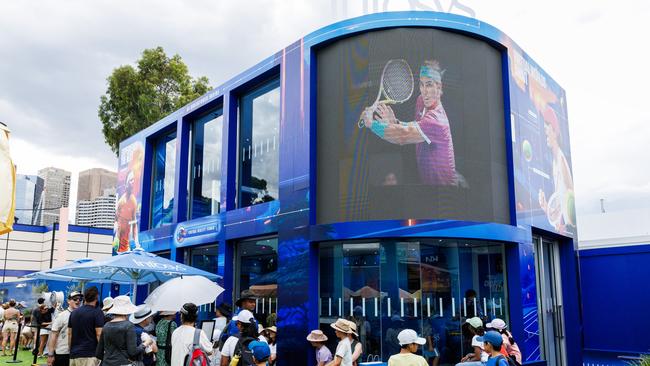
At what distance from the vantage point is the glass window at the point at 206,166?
54.6ft

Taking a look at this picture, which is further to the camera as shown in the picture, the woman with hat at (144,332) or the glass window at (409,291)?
the glass window at (409,291)

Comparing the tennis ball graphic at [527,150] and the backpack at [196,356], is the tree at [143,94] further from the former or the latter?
the backpack at [196,356]

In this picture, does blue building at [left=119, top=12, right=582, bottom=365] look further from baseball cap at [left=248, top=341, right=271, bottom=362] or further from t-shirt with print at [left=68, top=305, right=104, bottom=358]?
baseball cap at [left=248, top=341, right=271, bottom=362]

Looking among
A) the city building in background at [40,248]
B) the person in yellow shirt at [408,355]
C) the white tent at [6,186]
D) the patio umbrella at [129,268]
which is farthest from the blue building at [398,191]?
the city building in background at [40,248]

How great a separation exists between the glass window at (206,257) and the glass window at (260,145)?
5.90ft

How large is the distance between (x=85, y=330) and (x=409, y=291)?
601 cm

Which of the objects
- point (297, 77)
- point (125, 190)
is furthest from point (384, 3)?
point (125, 190)

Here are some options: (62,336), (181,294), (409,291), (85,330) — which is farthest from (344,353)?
(62,336)

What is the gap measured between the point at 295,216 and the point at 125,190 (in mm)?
10884

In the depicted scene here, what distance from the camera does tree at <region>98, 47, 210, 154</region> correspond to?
99.2 ft

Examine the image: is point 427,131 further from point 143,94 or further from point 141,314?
point 143,94

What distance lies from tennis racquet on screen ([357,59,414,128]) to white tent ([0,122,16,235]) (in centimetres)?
732

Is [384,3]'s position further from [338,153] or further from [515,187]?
[515,187]

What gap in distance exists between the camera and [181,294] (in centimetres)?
913
